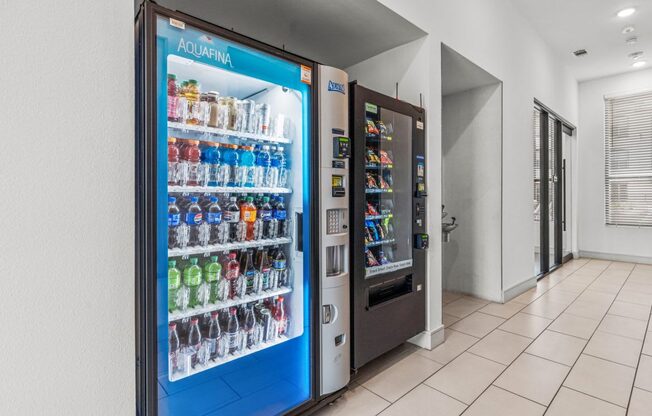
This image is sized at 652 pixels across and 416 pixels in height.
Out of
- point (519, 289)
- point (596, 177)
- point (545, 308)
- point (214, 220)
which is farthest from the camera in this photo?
point (596, 177)

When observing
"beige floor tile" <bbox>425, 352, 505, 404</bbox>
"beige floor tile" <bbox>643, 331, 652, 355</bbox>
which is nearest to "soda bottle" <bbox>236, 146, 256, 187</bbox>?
"beige floor tile" <bbox>425, 352, 505, 404</bbox>

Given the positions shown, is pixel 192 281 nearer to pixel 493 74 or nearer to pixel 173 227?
Answer: pixel 173 227

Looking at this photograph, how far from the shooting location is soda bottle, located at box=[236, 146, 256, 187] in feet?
6.03

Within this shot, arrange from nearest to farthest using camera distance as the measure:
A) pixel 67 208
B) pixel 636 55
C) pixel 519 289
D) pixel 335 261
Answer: pixel 67 208 < pixel 335 261 < pixel 519 289 < pixel 636 55

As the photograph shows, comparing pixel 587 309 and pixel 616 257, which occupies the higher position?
pixel 616 257

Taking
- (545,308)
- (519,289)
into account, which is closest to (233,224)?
(545,308)

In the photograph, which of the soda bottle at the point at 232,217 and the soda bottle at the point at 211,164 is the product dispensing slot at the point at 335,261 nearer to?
the soda bottle at the point at 232,217

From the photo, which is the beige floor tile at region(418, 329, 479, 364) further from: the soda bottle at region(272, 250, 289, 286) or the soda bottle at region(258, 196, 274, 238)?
the soda bottle at region(258, 196, 274, 238)

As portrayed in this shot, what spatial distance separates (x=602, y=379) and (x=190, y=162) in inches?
118

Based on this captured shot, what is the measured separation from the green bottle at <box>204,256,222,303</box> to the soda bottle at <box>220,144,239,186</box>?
17.0 inches

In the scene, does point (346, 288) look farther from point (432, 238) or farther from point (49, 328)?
point (49, 328)

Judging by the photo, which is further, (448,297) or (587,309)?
(448,297)

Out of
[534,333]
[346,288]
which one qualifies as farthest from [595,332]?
[346,288]

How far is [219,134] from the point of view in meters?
1.69
